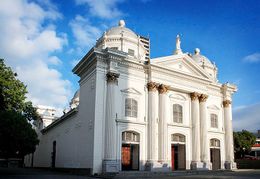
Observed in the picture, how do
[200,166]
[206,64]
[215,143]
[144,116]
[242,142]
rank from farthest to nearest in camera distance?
1. [242,142]
2. [206,64]
3. [215,143]
4. [200,166]
5. [144,116]

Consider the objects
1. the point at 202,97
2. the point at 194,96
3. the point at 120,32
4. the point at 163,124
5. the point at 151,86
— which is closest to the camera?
the point at 163,124

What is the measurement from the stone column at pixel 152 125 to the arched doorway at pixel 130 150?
3.28 feet

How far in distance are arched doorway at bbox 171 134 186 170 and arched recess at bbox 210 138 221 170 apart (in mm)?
3943

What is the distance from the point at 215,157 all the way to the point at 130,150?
10.5 meters

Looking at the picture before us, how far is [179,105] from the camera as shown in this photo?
28547mm

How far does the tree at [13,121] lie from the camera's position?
23.8 meters

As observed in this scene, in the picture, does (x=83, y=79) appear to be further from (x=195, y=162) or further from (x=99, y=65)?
(x=195, y=162)

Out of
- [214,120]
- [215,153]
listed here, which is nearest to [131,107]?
[214,120]

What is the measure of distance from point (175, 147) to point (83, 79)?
10.5 metres

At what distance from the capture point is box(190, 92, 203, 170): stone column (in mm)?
27689

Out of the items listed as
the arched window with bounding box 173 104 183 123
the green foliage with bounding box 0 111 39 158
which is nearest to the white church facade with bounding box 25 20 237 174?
the arched window with bounding box 173 104 183 123

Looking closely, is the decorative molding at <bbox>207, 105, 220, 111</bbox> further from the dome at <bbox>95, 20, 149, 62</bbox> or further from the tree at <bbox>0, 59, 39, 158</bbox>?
the tree at <bbox>0, 59, 39, 158</bbox>

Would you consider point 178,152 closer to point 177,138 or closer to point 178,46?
point 177,138

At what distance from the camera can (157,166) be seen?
82.3 ft
